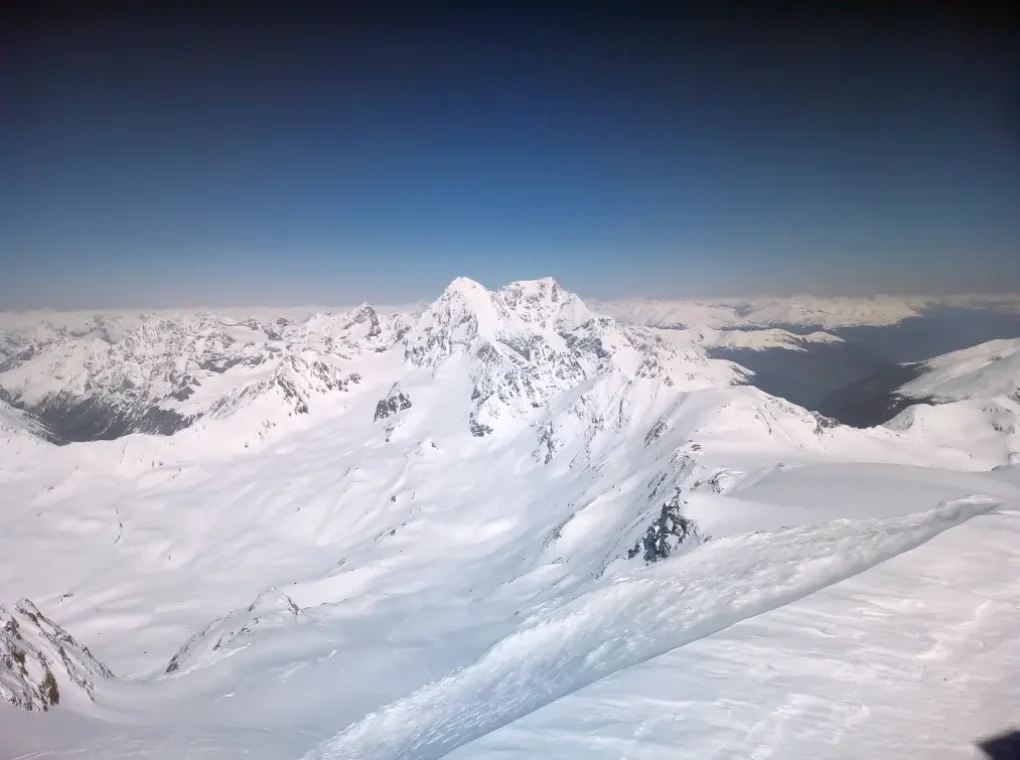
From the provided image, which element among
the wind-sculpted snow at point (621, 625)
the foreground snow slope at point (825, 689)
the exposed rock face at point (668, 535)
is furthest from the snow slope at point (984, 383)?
the foreground snow slope at point (825, 689)

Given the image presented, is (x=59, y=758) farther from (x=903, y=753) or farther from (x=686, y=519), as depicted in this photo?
(x=686, y=519)

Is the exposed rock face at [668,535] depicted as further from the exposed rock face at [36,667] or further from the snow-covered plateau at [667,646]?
the exposed rock face at [36,667]

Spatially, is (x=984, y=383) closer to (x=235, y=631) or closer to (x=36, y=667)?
(x=235, y=631)

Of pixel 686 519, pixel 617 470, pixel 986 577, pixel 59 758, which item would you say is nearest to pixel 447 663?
pixel 686 519

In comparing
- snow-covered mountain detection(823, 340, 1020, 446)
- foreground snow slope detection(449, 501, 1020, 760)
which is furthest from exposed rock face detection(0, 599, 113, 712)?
snow-covered mountain detection(823, 340, 1020, 446)

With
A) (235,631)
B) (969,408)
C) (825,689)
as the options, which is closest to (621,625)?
(825,689)

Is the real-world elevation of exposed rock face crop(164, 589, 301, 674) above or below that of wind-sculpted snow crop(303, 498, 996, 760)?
below

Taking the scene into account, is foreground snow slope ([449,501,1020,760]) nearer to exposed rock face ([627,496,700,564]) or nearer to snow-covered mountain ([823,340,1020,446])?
exposed rock face ([627,496,700,564])
